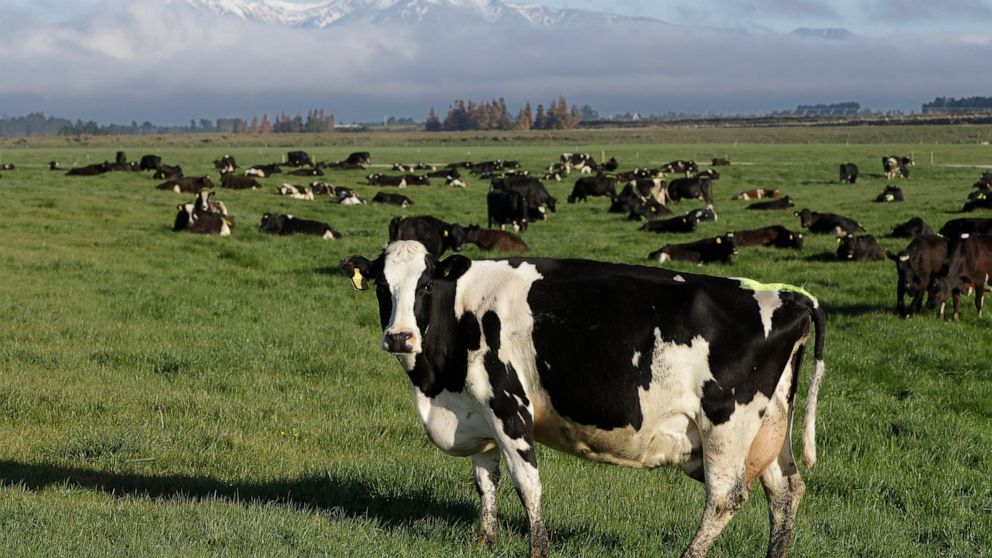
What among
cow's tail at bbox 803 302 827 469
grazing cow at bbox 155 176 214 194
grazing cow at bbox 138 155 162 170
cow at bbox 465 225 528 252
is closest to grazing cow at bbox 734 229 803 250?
cow at bbox 465 225 528 252

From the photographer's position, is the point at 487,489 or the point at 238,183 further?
the point at 238,183

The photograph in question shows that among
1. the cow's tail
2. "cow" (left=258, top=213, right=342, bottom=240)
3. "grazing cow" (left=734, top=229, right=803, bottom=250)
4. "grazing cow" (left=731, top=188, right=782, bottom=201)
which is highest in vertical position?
the cow's tail

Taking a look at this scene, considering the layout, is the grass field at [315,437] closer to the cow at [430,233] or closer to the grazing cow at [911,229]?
the cow at [430,233]

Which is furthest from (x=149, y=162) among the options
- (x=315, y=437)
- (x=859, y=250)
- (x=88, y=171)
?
(x=315, y=437)

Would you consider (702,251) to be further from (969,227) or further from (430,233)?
(430,233)

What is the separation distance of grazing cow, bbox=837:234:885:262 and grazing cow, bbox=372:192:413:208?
65.6 ft

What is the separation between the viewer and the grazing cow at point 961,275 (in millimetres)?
16766

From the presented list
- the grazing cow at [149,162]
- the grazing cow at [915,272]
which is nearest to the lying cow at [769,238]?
the grazing cow at [915,272]

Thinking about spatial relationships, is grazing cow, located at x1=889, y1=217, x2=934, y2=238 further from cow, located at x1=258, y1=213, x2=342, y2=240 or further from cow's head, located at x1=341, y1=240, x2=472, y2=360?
cow's head, located at x1=341, y1=240, x2=472, y2=360

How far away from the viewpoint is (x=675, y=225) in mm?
31156

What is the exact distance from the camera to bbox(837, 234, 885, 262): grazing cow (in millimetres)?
23406

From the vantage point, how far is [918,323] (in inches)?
635

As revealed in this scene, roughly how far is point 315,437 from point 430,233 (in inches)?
616

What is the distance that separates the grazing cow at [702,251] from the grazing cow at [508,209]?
8.20 metres
